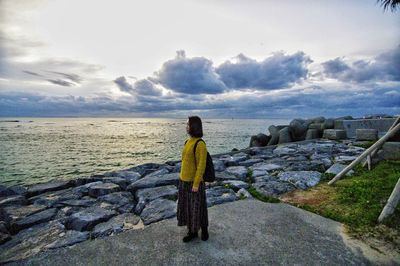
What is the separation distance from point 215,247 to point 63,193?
4.12m

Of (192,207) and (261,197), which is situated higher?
(192,207)

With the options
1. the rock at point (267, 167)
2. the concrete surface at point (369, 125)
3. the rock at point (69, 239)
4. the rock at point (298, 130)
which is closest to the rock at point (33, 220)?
the rock at point (69, 239)

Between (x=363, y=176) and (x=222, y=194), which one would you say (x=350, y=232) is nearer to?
(x=222, y=194)

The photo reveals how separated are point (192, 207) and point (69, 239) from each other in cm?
171

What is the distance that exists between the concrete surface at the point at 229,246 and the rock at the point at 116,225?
0.25 meters

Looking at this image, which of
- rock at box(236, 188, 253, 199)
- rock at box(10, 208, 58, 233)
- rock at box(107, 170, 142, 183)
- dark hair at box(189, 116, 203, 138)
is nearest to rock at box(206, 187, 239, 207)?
rock at box(236, 188, 253, 199)

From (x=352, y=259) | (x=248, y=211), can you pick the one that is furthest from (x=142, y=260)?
(x=352, y=259)

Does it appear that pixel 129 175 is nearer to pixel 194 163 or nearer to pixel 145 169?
pixel 145 169

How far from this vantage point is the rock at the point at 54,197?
4.86 meters

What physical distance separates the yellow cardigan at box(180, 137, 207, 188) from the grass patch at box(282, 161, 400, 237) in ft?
7.75

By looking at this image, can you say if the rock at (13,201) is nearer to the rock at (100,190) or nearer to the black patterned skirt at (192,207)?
the rock at (100,190)

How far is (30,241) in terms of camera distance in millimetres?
3330

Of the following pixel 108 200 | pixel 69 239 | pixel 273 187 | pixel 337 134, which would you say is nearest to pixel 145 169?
pixel 108 200

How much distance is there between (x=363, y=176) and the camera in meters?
A: 5.86
